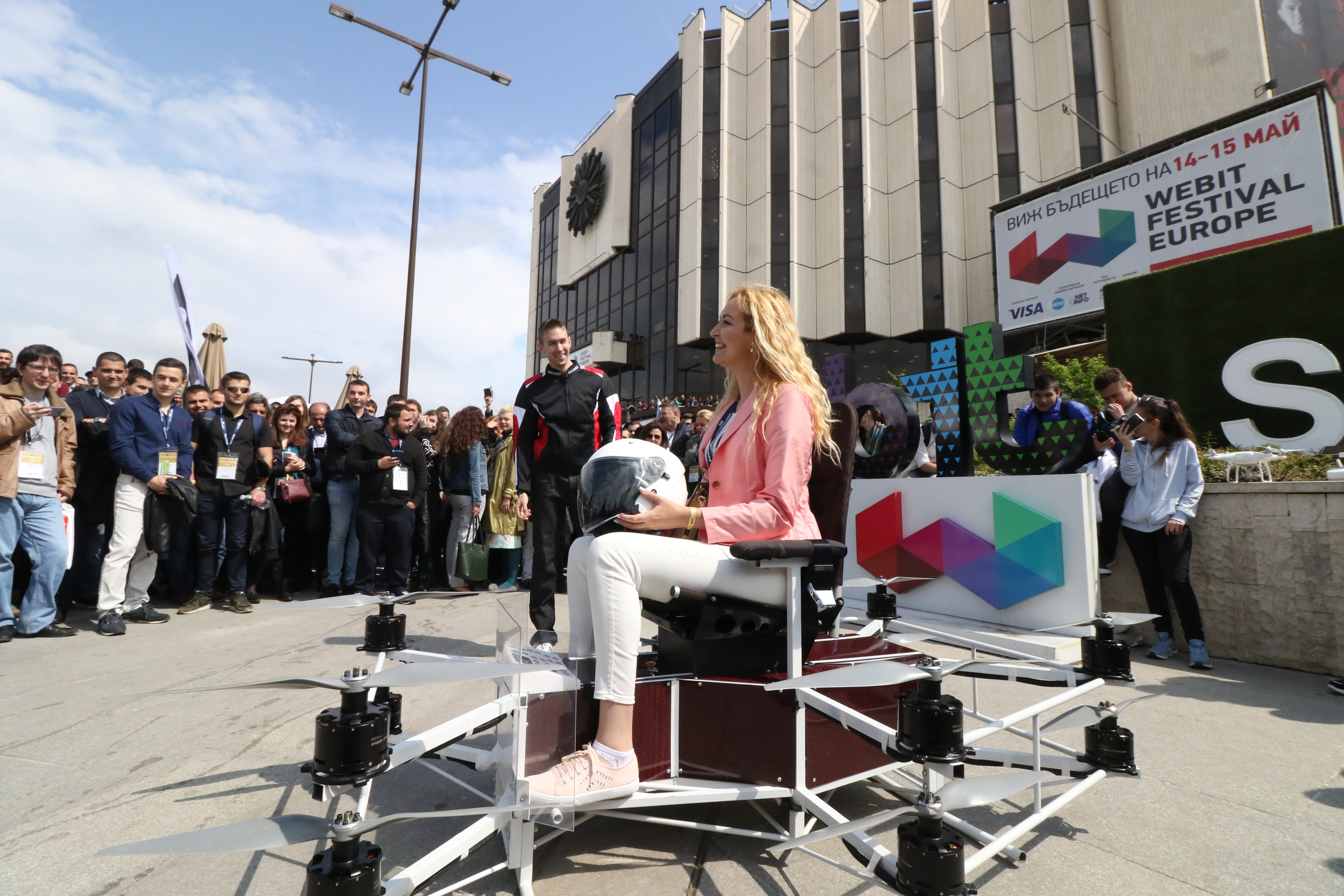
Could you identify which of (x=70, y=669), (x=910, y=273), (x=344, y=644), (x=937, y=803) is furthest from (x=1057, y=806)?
(x=910, y=273)

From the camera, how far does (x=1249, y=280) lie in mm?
6488

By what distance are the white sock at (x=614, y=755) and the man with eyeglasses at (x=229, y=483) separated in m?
5.23

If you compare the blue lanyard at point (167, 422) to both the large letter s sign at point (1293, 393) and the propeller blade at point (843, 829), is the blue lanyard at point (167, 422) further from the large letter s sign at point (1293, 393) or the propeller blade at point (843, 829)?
the large letter s sign at point (1293, 393)

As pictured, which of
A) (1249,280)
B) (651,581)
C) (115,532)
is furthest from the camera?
(1249,280)

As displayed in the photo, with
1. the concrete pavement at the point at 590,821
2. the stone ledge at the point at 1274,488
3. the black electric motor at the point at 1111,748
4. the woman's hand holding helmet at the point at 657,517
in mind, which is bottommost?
the concrete pavement at the point at 590,821

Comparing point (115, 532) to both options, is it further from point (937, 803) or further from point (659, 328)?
point (659, 328)

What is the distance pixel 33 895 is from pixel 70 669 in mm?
2846

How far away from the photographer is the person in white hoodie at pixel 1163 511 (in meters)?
4.47

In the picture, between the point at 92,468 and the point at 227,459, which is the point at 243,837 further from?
the point at 92,468

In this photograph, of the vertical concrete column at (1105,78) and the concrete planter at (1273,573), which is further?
the vertical concrete column at (1105,78)

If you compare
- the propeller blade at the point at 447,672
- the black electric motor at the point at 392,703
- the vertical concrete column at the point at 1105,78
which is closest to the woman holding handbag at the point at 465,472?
the black electric motor at the point at 392,703

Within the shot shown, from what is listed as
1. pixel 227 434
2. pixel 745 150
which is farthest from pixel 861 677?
pixel 745 150

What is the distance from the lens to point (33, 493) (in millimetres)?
4695

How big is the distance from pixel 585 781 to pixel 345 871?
0.63 meters
